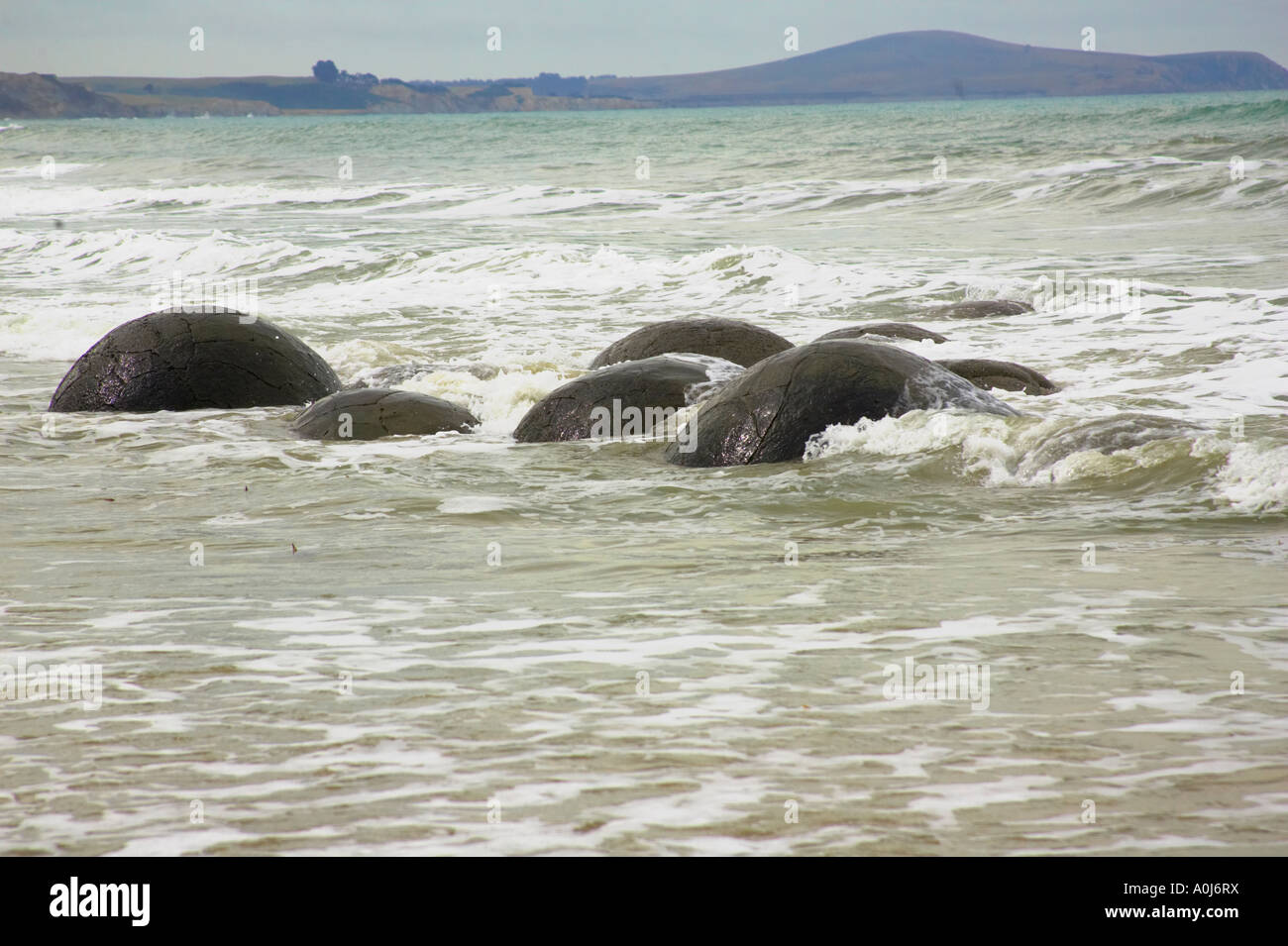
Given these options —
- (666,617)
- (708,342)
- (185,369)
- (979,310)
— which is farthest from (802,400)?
(979,310)

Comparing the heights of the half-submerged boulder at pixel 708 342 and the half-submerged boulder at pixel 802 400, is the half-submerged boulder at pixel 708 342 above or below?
above

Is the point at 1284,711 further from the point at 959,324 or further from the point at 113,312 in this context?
the point at 113,312

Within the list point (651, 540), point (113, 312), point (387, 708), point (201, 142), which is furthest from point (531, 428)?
point (201, 142)

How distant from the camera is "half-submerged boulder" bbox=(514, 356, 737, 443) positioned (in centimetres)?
773

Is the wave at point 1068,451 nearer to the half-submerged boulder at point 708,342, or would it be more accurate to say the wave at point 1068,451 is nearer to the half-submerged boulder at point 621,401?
the half-submerged boulder at point 621,401

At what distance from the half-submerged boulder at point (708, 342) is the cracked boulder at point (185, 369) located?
236cm

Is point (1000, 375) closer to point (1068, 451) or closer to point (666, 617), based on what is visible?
point (1068, 451)

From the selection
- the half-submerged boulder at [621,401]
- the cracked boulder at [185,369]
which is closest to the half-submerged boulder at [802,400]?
the half-submerged boulder at [621,401]

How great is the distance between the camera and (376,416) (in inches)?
324

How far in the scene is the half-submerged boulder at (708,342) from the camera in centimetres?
→ 918

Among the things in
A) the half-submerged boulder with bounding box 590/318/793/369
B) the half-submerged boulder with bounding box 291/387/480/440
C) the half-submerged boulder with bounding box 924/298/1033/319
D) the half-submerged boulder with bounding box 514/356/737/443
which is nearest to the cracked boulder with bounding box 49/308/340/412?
the half-submerged boulder with bounding box 291/387/480/440
